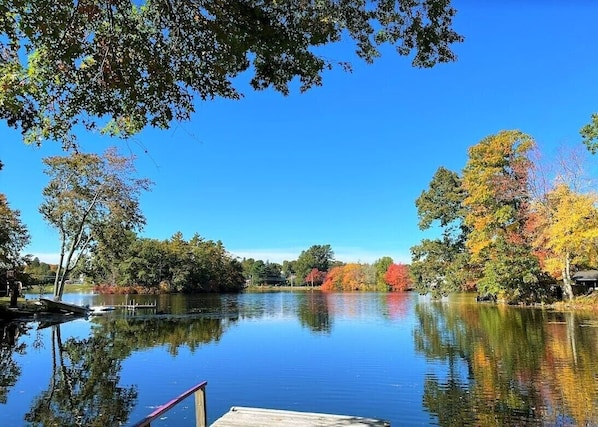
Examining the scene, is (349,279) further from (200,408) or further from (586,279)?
(200,408)

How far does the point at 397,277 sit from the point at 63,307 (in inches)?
2820

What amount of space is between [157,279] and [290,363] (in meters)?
60.8

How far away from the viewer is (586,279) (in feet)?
127

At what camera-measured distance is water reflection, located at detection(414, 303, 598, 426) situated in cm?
808

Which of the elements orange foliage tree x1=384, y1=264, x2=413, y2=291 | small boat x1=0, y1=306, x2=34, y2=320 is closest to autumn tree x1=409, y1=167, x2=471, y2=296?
small boat x1=0, y1=306, x2=34, y2=320

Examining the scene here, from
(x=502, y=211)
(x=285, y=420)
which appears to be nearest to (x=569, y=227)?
(x=502, y=211)

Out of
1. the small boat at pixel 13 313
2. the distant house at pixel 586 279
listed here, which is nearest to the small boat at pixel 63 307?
the small boat at pixel 13 313

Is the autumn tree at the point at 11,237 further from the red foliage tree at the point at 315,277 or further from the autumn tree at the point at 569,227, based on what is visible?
the red foliage tree at the point at 315,277

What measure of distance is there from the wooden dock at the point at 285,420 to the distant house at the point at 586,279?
127ft

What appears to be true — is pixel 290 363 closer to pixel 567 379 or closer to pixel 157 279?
pixel 567 379

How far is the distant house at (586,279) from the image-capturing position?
38.8m

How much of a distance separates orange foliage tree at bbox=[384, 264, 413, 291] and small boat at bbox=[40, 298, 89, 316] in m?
68.5

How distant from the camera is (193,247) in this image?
265 feet

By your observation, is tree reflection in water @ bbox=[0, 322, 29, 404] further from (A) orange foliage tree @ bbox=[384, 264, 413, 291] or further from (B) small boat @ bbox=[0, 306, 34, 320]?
(A) orange foliage tree @ bbox=[384, 264, 413, 291]
